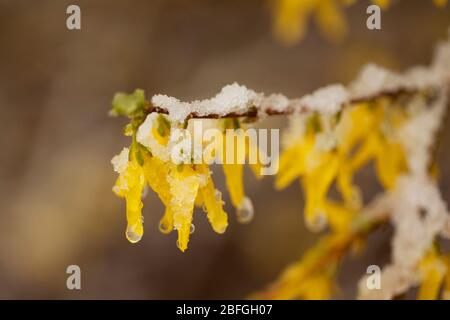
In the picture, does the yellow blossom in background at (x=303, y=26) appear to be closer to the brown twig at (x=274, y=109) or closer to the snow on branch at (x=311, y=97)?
the snow on branch at (x=311, y=97)

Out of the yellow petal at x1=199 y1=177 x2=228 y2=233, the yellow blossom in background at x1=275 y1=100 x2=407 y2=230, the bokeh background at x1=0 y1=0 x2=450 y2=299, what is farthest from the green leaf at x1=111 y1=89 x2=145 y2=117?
the bokeh background at x1=0 y1=0 x2=450 y2=299

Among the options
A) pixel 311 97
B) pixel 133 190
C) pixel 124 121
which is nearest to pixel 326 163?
pixel 311 97

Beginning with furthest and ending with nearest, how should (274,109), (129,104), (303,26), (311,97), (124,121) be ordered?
1. (303,26)
2. (124,121)
3. (311,97)
4. (274,109)
5. (129,104)

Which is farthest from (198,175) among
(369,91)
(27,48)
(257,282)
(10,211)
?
(27,48)

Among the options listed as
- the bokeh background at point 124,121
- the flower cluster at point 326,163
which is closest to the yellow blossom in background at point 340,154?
the flower cluster at point 326,163

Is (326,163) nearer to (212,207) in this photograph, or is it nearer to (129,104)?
(212,207)

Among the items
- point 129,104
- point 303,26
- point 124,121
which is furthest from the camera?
point 303,26

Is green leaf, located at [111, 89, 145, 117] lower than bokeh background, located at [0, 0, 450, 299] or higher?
lower

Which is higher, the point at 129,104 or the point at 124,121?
the point at 124,121

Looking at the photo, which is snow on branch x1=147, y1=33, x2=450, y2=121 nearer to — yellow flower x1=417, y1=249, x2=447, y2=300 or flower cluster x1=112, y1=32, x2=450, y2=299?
flower cluster x1=112, y1=32, x2=450, y2=299
